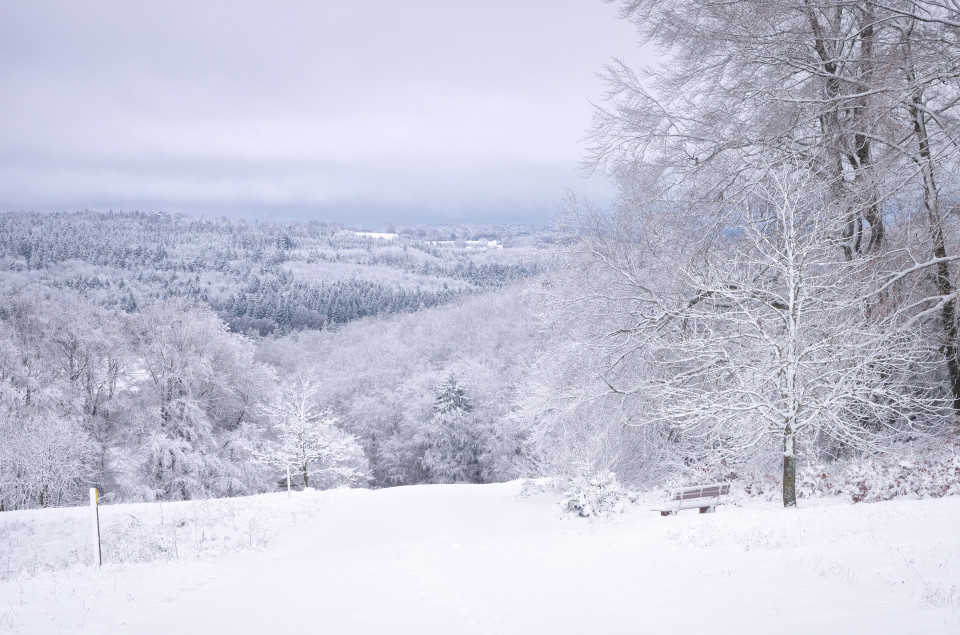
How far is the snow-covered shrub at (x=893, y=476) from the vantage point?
8.91 m

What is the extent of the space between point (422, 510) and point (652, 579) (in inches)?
393

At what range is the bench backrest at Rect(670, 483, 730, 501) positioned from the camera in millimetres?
10453

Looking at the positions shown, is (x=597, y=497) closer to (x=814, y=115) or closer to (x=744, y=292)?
(x=744, y=292)

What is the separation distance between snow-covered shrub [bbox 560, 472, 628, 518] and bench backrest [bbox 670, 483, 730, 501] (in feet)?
5.65

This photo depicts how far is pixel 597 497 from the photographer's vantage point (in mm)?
12055

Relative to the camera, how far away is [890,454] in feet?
34.3

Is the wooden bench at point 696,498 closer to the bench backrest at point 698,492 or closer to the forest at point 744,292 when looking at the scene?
the bench backrest at point 698,492

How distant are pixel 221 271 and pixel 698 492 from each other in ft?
461

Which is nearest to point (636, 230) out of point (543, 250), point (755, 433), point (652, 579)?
point (543, 250)

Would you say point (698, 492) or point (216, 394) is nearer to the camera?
point (698, 492)

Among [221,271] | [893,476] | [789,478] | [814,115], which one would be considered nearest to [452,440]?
[789,478]

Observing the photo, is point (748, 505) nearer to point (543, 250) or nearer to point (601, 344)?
point (601, 344)

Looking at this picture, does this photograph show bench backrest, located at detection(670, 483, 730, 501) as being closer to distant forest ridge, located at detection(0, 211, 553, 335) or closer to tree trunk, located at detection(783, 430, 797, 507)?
tree trunk, located at detection(783, 430, 797, 507)

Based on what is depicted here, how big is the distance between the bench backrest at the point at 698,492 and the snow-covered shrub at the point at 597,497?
1.72 m
